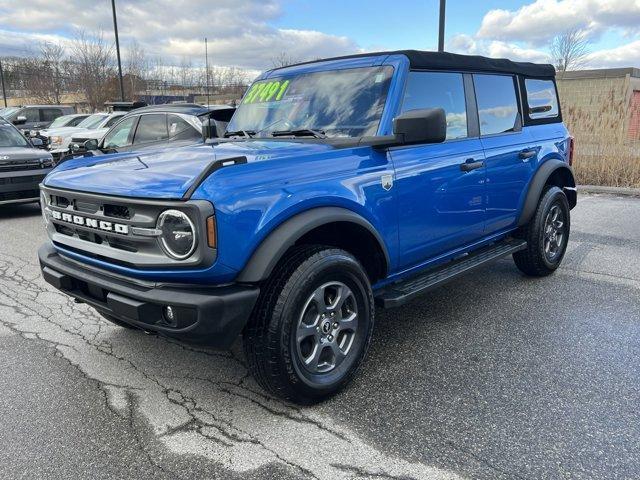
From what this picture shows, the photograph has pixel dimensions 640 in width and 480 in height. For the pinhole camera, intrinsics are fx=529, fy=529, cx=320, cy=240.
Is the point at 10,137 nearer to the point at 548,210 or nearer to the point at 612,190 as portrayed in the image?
the point at 548,210

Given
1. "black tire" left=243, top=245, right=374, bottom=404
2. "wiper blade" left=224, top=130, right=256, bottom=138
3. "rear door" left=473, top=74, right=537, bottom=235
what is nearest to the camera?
"black tire" left=243, top=245, right=374, bottom=404

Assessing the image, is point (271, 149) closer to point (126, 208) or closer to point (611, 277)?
point (126, 208)

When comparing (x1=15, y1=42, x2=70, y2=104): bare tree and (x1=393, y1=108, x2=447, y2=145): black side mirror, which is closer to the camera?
(x1=393, y1=108, x2=447, y2=145): black side mirror

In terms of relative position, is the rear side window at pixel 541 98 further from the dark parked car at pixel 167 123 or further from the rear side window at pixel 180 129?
the rear side window at pixel 180 129

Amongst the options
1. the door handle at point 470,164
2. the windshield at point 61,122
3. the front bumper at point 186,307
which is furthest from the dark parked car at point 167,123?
the windshield at point 61,122

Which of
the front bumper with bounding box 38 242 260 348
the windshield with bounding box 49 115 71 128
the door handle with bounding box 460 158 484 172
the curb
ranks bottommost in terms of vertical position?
the curb

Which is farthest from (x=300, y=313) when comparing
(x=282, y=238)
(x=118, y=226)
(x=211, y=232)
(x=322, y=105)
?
(x=322, y=105)

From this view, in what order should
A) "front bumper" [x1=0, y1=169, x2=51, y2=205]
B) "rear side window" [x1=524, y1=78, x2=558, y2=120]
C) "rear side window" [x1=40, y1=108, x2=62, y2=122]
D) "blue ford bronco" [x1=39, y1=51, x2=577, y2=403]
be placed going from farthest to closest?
"rear side window" [x1=40, y1=108, x2=62, y2=122] < "front bumper" [x1=0, y1=169, x2=51, y2=205] < "rear side window" [x1=524, y1=78, x2=558, y2=120] < "blue ford bronco" [x1=39, y1=51, x2=577, y2=403]

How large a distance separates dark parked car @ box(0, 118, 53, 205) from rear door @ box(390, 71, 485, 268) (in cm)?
699

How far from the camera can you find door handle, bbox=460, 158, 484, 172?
12.5ft

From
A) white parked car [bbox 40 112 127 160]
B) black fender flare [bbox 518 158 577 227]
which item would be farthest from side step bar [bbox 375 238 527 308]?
white parked car [bbox 40 112 127 160]

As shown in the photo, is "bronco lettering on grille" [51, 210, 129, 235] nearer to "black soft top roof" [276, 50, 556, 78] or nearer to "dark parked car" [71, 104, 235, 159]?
"black soft top roof" [276, 50, 556, 78]

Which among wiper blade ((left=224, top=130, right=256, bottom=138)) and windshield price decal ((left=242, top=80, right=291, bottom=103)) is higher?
windshield price decal ((left=242, top=80, right=291, bottom=103))

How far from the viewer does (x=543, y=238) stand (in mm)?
4945
